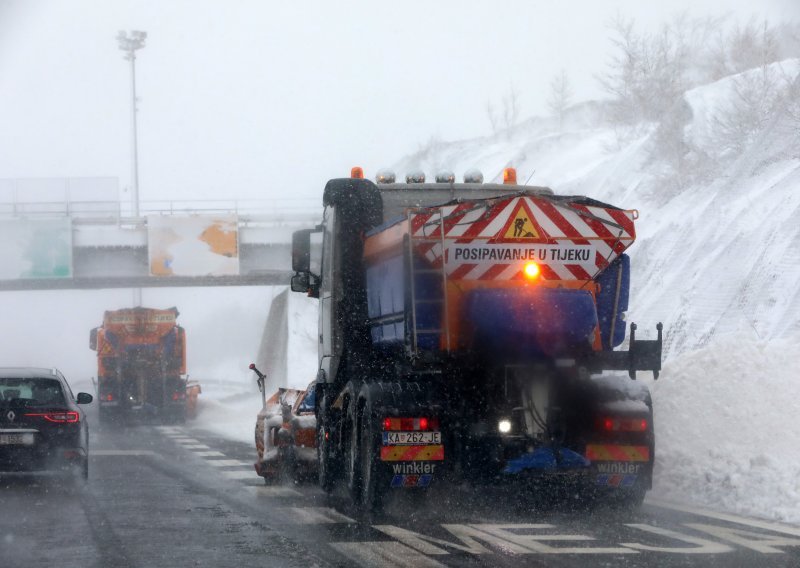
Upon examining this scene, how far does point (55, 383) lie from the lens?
1545 cm

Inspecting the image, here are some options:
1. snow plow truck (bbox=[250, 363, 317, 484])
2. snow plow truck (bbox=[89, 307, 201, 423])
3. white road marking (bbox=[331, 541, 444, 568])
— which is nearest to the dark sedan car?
snow plow truck (bbox=[250, 363, 317, 484])

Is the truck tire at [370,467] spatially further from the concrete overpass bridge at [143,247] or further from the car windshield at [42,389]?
the concrete overpass bridge at [143,247]

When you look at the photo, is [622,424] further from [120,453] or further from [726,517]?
[120,453]

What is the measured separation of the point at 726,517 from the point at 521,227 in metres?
3.08

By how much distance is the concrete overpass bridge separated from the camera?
46281 mm

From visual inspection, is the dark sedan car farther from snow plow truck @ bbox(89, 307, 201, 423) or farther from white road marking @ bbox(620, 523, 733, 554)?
snow plow truck @ bbox(89, 307, 201, 423)

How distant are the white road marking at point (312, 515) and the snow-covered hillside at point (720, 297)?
355 cm

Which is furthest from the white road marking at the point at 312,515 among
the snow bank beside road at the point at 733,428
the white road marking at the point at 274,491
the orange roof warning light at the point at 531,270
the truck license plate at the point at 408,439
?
the snow bank beside road at the point at 733,428

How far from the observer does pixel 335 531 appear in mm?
10594

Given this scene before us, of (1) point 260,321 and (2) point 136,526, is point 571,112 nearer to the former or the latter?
(1) point 260,321

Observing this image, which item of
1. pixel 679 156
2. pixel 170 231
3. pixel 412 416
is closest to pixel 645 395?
pixel 412 416

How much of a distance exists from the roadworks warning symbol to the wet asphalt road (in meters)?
2.44

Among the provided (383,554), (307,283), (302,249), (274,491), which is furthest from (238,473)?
(383,554)

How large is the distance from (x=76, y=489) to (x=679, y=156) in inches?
1138
